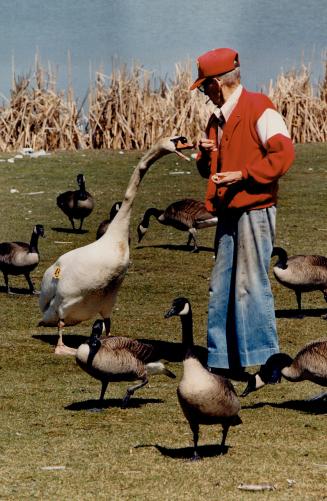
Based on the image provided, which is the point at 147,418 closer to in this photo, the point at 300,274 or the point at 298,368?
the point at 298,368

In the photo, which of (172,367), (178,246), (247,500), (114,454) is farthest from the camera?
(178,246)

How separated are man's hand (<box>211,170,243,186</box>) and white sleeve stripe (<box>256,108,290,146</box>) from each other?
41 centimetres

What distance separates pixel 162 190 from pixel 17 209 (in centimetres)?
327

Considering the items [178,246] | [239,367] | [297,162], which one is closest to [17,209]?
[178,246]

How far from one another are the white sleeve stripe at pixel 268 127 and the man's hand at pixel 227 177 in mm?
411

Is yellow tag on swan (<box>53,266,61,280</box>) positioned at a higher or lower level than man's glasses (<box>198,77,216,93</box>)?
lower

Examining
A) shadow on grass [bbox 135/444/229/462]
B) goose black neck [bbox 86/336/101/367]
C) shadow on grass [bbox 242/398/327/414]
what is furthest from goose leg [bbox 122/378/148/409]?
shadow on grass [bbox 135/444/229/462]

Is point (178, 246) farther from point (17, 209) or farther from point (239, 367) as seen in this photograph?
point (239, 367)

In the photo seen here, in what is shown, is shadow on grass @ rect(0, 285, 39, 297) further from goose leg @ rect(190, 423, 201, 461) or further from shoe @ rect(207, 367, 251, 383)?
goose leg @ rect(190, 423, 201, 461)

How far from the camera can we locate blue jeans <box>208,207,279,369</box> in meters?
8.40

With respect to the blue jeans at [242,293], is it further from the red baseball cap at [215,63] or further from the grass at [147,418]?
the red baseball cap at [215,63]

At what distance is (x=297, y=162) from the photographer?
79.3 ft

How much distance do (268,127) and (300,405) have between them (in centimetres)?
226

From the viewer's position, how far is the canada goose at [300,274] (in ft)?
40.2
